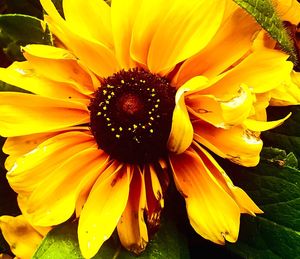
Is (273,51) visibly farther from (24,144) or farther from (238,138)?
(24,144)

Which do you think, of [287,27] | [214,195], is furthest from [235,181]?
[287,27]

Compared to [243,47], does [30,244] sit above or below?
below

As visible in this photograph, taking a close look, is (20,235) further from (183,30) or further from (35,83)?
(183,30)

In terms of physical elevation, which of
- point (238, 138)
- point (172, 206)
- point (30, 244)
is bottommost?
point (30, 244)

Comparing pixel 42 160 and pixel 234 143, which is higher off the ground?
pixel 234 143

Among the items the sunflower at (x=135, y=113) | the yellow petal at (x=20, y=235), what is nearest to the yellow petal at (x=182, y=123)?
the sunflower at (x=135, y=113)

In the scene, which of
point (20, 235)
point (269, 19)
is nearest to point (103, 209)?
point (20, 235)

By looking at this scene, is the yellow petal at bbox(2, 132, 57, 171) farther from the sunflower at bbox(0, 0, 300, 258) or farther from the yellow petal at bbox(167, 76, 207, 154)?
the yellow petal at bbox(167, 76, 207, 154)

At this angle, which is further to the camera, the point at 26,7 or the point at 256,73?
A: the point at 26,7
